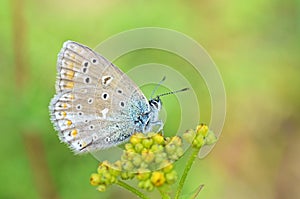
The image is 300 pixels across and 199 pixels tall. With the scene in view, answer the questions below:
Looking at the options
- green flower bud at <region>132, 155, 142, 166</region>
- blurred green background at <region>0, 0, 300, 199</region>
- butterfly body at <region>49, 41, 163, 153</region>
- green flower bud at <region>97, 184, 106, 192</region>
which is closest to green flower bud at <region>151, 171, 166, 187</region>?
green flower bud at <region>132, 155, 142, 166</region>

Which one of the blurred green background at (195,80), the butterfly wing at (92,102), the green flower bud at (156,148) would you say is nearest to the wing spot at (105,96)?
the butterfly wing at (92,102)

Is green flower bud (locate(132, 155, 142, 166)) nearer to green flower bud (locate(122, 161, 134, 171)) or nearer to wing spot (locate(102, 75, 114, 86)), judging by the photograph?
green flower bud (locate(122, 161, 134, 171))

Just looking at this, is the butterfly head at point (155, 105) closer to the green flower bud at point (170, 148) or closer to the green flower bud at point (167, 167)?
the green flower bud at point (170, 148)

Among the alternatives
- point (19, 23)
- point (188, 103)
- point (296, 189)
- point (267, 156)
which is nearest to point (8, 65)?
point (19, 23)

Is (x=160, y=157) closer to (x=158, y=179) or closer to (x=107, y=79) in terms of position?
(x=158, y=179)

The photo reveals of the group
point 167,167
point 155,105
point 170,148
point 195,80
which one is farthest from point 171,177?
point 195,80

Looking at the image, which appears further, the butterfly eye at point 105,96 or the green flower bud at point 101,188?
the butterfly eye at point 105,96

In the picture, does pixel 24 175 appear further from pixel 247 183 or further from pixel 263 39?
pixel 263 39
